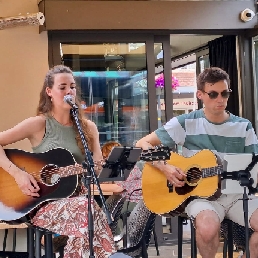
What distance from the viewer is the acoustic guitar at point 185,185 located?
110 inches

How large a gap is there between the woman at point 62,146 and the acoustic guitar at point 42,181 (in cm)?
5

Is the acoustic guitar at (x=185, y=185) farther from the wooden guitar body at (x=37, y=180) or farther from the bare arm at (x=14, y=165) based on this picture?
the bare arm at (x=14, y=165)

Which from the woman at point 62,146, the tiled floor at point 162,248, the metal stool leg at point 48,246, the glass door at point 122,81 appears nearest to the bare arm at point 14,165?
the woman at point 62,146

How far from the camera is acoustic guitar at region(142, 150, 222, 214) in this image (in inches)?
110

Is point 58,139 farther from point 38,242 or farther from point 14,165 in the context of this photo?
point 38,242

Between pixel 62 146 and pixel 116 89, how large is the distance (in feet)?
7.00

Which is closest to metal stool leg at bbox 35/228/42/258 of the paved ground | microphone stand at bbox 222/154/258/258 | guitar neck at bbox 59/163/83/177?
guitar neck at bbox 59/163/83/177

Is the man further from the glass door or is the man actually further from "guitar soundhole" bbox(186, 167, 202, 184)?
the glass door

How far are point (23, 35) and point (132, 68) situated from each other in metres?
1.16

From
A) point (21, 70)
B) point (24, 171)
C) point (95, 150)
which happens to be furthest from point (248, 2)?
point (24, 171)

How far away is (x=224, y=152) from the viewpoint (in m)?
2.97

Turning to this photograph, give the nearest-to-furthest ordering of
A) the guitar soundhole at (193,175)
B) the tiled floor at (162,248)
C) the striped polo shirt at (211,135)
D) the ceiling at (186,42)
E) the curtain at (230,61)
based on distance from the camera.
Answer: the guitar soundhole at (193,175) → the striped polo shirt at (211,135) → the tiled floor at (162,248) → the curtain at (230,61) → the ceiling at (186,42)

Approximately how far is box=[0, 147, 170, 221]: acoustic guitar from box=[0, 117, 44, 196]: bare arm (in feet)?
0.14

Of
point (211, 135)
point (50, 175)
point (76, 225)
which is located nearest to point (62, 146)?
point (50, 175)
